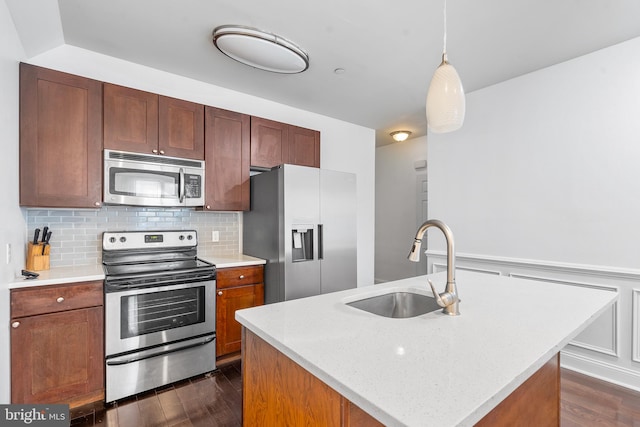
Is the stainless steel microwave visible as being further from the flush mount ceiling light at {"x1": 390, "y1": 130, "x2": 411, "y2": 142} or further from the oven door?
the flush mount ceiling light at {"x1": 390, "y1": 130, "x2": 411, "y2": 142}

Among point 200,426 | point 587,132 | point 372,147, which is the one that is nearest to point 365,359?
point 200,426

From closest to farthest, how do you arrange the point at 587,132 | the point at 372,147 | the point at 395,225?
the point at 587,132 < the point at 372,147 < the point at 395,225

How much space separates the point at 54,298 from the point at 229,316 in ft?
4.00

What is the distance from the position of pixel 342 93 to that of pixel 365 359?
3014 millimetres

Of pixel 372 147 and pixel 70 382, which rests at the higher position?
pixel 372 147

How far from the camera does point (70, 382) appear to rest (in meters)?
2.03

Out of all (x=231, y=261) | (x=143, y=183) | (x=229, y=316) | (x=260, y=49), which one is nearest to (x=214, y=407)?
(x=229, y=316)

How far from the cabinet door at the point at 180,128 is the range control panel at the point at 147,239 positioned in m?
0.72

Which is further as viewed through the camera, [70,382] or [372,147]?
[372,147]

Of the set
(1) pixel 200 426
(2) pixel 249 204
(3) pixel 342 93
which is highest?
(3) pixel 342 93

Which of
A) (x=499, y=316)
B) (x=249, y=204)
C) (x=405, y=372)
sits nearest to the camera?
(x=405, y=372)

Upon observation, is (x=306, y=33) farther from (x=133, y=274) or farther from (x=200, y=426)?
(x=200, y=426)

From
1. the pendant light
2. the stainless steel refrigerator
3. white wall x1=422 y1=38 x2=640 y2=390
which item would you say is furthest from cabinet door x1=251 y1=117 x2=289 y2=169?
the pendant light

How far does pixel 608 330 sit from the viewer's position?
250 centimetres
